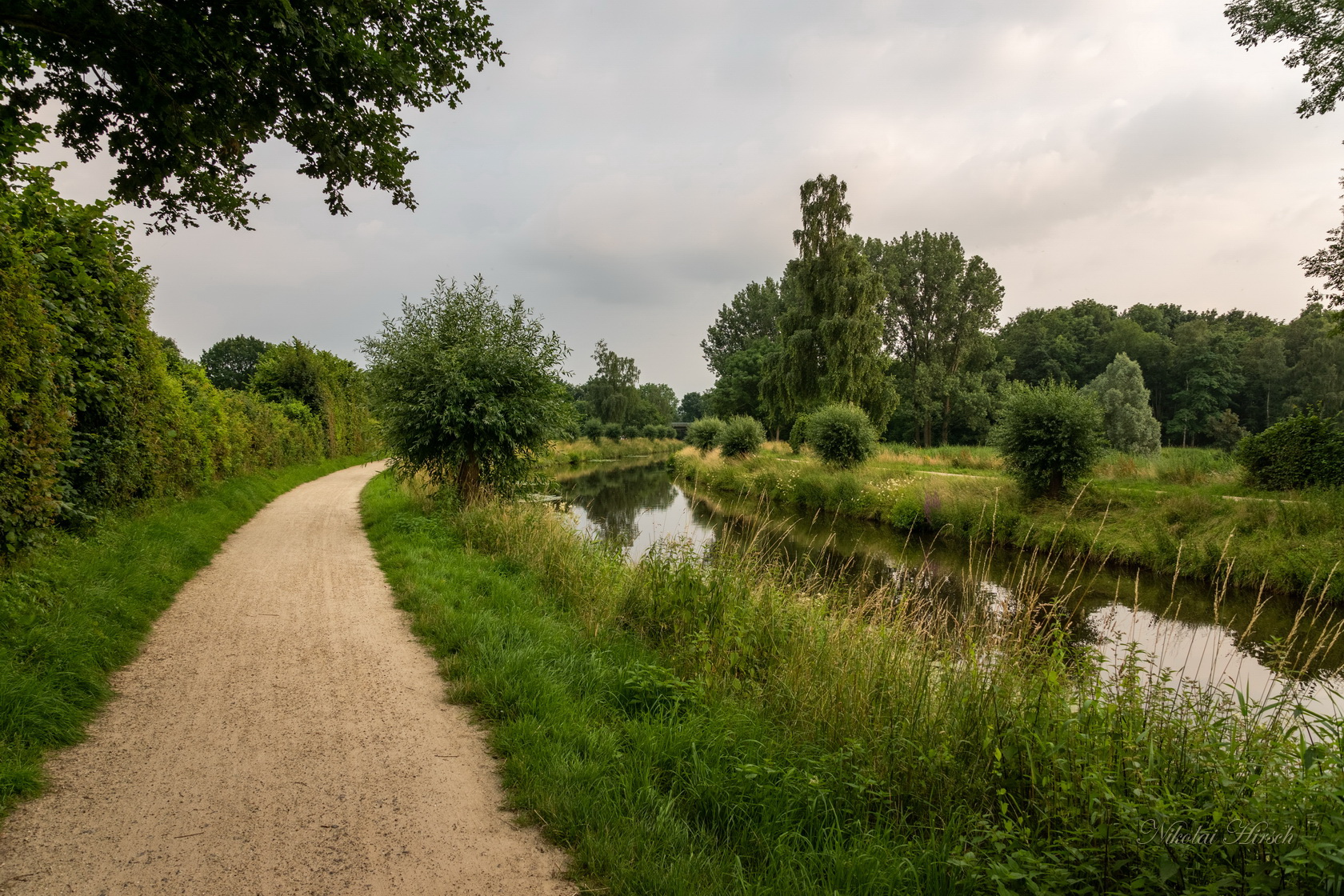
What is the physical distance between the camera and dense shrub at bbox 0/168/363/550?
187 inches

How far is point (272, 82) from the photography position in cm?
415

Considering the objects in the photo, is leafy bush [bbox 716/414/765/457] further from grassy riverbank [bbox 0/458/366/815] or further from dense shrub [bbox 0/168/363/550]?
grassy riverbank [bbox 0/458/366/815]

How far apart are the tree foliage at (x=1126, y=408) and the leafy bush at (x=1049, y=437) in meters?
24.1

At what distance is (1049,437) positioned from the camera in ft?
47.3

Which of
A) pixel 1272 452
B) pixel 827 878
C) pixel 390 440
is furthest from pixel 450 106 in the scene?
pixel 1272 452

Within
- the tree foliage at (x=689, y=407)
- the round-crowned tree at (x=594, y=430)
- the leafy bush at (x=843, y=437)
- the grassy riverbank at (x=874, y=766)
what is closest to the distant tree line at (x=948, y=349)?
the leafy bush at (x=843, y=437)

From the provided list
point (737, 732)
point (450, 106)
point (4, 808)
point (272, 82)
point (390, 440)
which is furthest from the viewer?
point (390, 440)

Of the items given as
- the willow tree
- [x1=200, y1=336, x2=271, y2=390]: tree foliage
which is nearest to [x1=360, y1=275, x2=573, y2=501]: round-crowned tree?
the willow tree

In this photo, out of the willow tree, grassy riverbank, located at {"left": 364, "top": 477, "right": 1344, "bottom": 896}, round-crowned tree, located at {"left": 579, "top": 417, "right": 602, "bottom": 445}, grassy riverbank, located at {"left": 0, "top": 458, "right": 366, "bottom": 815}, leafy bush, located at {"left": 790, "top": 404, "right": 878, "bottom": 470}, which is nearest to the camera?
grassy riverbank, located at {"left": 364, "top": 477, "right": 1344, "bottom": 896}

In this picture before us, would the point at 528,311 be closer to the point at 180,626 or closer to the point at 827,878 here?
the point at 180,626

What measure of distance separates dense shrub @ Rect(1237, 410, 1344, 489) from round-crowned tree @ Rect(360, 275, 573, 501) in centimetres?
1608

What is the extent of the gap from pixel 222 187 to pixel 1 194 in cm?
187

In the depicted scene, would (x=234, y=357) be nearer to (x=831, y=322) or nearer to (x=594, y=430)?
(x=594, y=430)

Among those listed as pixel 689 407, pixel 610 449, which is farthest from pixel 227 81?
pixel 689 407
